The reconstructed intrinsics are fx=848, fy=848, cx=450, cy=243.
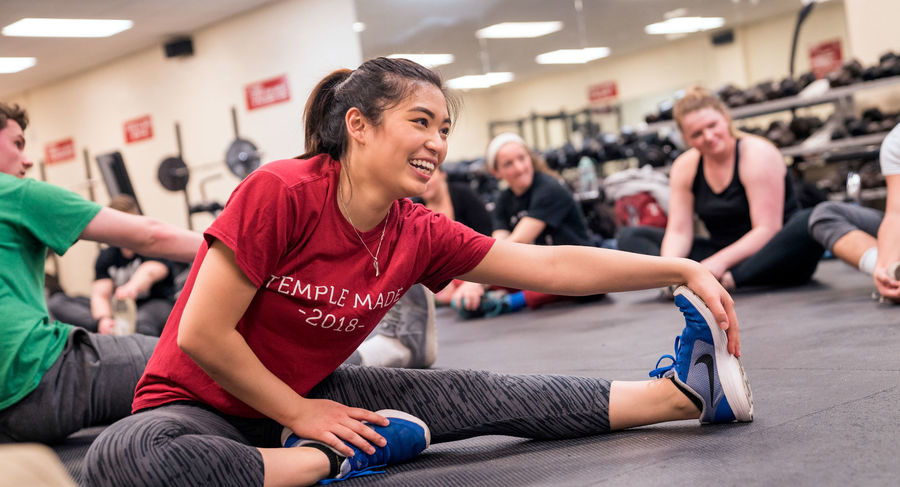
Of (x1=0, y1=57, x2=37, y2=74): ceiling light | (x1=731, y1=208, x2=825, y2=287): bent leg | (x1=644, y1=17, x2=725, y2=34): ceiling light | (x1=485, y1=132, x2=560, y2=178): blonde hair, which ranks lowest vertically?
(x1=731, y1=208, x2=825, y2=287): bent leg

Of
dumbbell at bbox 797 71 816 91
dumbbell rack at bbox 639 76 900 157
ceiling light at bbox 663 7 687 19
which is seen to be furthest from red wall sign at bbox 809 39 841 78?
dumbbell rack at bbox 639 76 900 157

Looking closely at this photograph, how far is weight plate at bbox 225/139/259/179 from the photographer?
25.7 feet

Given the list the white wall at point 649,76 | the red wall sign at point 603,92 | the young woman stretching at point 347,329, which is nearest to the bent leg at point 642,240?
the young woman stretching at point 347,329

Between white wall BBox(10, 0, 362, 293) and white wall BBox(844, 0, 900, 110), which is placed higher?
white wall BBox(10, 0, 362, 293)

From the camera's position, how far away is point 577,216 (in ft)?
14.9

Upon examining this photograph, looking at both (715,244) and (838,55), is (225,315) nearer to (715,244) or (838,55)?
(715,244)

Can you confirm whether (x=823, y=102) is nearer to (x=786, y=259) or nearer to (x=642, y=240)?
(x=642, y=240)

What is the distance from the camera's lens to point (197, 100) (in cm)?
911

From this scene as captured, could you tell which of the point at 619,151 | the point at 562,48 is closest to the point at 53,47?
the point at 562,48

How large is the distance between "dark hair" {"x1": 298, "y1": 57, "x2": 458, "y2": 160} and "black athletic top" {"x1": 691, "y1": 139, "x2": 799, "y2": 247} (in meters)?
2.36

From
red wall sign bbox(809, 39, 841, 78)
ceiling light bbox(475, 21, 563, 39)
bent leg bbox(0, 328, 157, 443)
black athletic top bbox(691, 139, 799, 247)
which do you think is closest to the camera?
bent leg bbox(0, 328, 157, 443)

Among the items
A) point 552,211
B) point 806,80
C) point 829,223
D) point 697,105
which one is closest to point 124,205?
point 552,211

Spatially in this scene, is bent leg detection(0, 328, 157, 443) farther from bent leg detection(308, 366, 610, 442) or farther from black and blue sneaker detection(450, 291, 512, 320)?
black and blue sneaker detection(450, 291, 512, 320)

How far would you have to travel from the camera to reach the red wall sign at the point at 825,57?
7270mm
